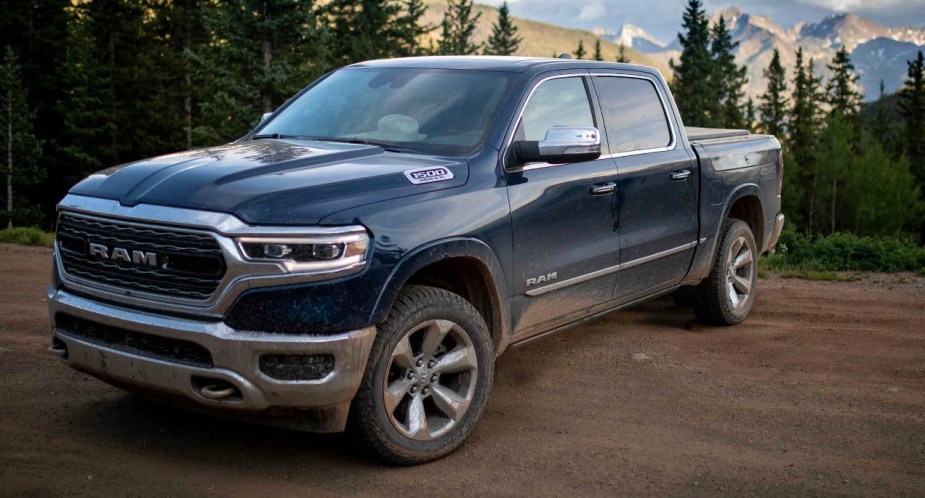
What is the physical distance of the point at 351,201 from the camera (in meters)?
3.93

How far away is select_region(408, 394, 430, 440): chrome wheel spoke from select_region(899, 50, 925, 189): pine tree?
256 ft

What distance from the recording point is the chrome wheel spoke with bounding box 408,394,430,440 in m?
4.18

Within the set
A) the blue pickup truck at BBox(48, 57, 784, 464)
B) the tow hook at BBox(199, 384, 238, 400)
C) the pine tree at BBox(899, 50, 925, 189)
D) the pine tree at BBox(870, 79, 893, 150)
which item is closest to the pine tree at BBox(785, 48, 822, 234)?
the pine tree at BBox(899, 50, 925, 189)

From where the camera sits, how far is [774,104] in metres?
79.6

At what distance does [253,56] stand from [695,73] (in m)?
45.5

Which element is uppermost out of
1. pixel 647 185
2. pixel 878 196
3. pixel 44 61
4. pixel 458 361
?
pixel 44 61

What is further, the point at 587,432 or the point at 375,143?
the point at 375,143

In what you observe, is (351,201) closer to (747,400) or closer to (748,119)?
(747,400)

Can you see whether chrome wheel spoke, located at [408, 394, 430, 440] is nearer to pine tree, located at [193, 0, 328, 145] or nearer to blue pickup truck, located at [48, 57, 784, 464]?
blue pickup truck, located at [48, 57, 784, 464]

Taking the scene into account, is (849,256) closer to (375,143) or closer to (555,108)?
(555,108)

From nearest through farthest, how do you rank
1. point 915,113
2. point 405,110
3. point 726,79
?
point 405,110
point 915,113
point 726,79

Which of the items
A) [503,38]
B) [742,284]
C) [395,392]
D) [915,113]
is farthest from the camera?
[503,38]

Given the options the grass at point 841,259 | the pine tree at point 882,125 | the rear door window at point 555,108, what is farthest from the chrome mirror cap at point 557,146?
the pine tree at point 882,125

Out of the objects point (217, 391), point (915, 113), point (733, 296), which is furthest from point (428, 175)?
point (915, 113)
